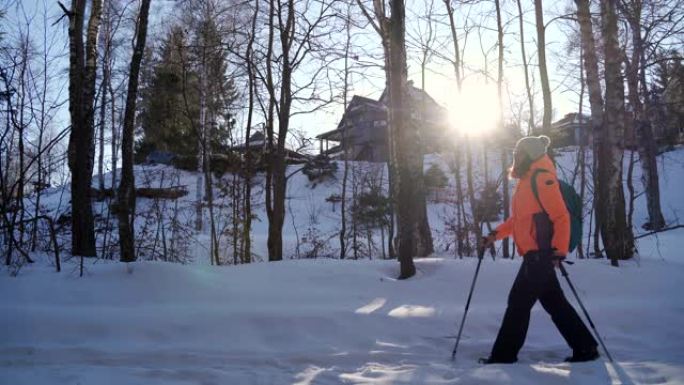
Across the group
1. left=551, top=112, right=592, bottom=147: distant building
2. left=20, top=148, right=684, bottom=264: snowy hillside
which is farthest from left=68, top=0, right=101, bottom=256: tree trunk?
left=551, top=112, right=592, bottom=147: distant building

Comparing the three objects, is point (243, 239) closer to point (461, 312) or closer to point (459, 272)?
point (459, 272)

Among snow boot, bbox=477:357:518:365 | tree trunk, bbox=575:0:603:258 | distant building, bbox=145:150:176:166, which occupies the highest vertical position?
distant building, bbox=145:150:176:166

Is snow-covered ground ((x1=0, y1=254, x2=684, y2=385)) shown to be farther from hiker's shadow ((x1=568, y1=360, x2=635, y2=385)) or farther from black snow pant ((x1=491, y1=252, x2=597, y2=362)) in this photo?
black snow pant ((x1=491, y1=252, x2=597, y2=362))

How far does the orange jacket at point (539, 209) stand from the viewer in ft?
12.9

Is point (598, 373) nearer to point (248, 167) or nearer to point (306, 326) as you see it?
point (306, 326)

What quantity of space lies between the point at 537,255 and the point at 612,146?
5137mm

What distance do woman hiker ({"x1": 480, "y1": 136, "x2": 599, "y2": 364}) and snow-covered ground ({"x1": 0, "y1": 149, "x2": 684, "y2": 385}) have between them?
0.24 metres

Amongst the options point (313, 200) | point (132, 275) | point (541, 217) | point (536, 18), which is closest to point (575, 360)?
point (541, 217)

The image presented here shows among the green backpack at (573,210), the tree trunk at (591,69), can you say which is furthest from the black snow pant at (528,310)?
the tree trunk at (591,69)

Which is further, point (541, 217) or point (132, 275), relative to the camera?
point (132, 275)

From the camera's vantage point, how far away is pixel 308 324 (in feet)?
16.3

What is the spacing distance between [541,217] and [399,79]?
3325 mm

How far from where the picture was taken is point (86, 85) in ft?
27.8

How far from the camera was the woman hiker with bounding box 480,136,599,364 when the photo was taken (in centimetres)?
397
